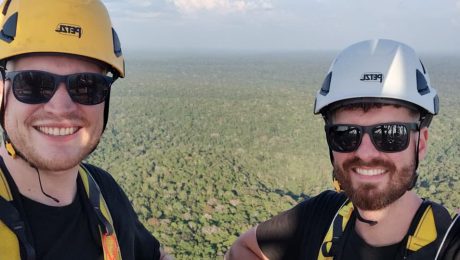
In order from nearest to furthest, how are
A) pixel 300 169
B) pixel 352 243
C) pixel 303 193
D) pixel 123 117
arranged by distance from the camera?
pixel 352 243, pixel 303 193, pixel 300 169, pixel 123 117

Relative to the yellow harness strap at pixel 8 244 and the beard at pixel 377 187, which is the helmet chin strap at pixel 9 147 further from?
the beard at pixel 377 187

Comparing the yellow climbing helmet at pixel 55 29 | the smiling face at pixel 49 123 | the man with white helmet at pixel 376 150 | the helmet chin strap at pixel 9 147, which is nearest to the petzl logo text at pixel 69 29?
the yellow climbing helmet at pixel 55 29

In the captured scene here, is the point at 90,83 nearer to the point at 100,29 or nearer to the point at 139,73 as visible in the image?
the point at 100,29

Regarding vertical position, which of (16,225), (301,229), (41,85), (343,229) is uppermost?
(41,85)

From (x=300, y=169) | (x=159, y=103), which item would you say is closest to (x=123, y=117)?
(x=159, y=103)

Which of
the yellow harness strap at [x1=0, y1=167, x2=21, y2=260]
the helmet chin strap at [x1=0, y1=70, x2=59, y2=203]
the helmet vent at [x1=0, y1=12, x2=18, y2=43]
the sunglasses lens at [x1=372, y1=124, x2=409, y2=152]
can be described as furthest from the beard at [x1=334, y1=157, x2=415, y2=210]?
the helmet vent at [x1=0, y1=12, x2=18, y2=43]

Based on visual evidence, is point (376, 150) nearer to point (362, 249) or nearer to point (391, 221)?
point (391, 221)

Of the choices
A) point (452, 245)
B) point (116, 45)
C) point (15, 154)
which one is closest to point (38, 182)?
point (15, 154)
